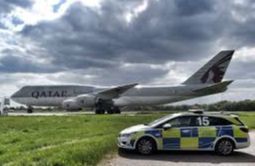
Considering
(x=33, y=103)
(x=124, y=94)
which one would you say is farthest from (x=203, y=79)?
(x=33, y=103)

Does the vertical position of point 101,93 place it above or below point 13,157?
above

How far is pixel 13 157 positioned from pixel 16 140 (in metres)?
6.33

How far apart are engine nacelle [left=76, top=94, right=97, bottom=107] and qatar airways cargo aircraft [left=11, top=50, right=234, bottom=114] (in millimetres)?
1427

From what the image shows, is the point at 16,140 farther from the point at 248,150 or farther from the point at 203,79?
the point at 203,79

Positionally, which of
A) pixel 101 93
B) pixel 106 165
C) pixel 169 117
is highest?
pixel 101 93

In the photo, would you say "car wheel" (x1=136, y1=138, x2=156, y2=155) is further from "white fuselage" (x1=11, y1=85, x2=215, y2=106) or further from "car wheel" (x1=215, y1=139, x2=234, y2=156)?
"white fuselage" (x1=11, y1=85, x2=215, y2=106)

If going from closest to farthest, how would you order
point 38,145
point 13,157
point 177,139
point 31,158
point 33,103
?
point 31,158 → point 13,157 → point 177,139 → point 38,145 → point 33,103

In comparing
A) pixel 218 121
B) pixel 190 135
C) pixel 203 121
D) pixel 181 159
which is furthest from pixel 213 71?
pixel 181 159

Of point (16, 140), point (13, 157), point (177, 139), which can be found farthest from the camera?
point (16, 140)

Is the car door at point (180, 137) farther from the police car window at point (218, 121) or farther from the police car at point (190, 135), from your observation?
the police car window at point (218, 121)

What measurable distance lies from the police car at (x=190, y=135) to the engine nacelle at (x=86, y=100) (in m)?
34.1

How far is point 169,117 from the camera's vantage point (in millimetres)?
15992

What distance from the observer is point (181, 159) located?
14.6 m

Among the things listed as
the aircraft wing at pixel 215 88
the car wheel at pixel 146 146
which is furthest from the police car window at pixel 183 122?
the aircraft wing at pixel 215 88
